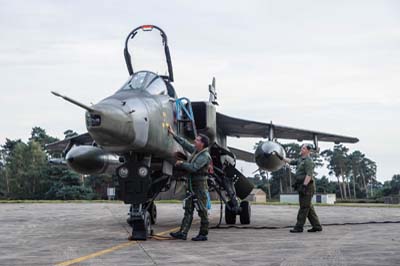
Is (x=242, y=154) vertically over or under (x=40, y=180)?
under

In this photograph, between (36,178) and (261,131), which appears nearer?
(261,131)

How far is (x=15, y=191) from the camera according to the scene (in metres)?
65.9

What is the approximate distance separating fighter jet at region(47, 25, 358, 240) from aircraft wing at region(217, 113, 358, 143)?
0.09 ft

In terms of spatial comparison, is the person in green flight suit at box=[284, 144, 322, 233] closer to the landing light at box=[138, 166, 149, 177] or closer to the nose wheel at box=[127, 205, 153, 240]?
the nose wheel at box=[127, 205, 153, 240]

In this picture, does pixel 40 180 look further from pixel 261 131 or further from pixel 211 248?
pixel 211 248

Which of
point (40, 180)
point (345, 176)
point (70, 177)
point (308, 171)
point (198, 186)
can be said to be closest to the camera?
point (198, 186)

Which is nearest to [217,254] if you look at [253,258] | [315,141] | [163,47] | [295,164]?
[253,258]

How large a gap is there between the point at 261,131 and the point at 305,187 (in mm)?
4534

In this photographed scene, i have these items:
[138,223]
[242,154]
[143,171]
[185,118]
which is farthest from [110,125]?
[242,154]

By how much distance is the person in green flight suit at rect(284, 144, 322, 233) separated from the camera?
1041cm

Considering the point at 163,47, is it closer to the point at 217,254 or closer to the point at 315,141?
the point at 217,254

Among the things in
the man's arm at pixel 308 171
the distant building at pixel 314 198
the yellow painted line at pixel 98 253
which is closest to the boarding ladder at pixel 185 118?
the man's arm at pixel 308 171

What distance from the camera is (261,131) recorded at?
14.9 m

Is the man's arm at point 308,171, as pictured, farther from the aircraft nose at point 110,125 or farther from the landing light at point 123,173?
the aircraft nose at point 110,125
